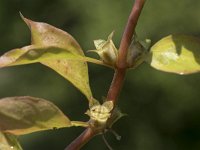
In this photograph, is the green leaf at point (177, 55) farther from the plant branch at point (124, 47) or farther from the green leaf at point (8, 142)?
the green leaf at point (8, 142)

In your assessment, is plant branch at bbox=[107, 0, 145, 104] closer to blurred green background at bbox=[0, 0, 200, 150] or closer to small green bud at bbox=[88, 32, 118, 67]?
small green bud at bbox=[88, 32, 118, 67]

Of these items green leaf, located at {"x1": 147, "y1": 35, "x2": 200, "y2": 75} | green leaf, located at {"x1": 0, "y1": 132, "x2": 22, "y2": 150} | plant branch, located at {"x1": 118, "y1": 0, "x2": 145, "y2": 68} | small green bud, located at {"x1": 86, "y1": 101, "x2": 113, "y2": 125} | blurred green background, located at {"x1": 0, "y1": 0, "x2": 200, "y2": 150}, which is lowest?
blurred green background, located at {"x1": 0, "y1": 0, "x2": 200, "y2": 150}

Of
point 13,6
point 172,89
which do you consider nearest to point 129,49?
point 172,89

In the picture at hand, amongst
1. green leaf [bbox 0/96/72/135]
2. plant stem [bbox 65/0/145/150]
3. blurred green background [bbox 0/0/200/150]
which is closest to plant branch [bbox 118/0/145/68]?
plant stem [bbox 65/0/145/150]

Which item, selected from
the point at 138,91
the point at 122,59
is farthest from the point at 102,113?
the point at 138,91

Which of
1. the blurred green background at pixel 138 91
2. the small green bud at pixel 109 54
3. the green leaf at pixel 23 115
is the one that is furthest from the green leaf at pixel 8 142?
the blurred green background at pixel 138 91

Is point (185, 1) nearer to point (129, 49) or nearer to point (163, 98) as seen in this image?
point (163, 98)
